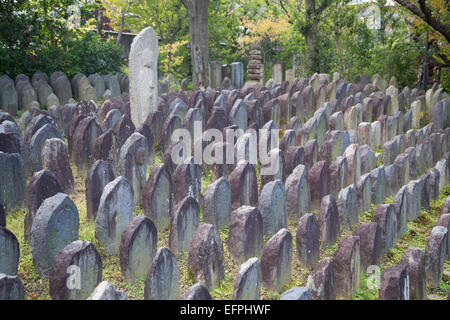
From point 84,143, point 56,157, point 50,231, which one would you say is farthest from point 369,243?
point 84,143

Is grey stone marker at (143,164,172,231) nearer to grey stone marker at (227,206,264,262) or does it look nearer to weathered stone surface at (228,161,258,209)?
weathered stone surface at (228,161,258,209)

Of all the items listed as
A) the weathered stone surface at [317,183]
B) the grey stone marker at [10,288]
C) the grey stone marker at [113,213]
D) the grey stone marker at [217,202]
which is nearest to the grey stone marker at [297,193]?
the weathered stone surface at [317,183]

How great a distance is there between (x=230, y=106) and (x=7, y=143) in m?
3.74

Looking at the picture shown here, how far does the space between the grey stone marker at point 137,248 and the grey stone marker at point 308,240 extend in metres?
1.24

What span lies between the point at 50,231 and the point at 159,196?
3.94 feet

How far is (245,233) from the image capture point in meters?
4.08

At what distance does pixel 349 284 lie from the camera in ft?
12.4

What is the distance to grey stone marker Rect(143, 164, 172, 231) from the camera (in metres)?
4.54

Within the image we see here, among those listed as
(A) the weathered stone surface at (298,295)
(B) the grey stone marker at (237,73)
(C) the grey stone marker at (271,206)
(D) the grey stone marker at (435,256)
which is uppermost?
(B) the grey stone marker at (237,73)

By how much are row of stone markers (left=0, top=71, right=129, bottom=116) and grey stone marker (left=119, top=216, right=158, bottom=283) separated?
544 cm

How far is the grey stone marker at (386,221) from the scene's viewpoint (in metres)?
4.53

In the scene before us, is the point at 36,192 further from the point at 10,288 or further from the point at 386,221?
the point at 386,221

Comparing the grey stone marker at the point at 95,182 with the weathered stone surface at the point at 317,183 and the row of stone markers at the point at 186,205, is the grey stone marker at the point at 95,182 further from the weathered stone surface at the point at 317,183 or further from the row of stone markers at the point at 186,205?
the weathered stone surface at the point at 317,183

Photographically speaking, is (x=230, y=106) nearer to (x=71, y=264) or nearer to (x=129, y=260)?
(x=129, y=260)
